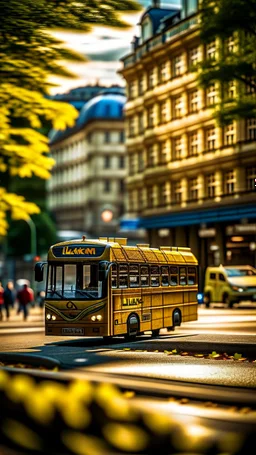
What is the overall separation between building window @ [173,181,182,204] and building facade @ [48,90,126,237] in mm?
50463

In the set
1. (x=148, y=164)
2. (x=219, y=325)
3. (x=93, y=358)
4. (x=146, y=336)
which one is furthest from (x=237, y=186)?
(x=93, y=358)

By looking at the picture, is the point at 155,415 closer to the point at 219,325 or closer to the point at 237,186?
the point at 219,325

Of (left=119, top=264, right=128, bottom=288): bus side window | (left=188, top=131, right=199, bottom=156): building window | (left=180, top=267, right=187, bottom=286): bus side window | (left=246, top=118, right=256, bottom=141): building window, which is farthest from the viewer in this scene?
(left=188, top=131, right=199, bottom=156): building window

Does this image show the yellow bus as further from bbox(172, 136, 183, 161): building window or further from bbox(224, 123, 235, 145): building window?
bbox(172, 136, 183, 161): building window

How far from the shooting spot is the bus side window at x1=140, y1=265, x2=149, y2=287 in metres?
27.5

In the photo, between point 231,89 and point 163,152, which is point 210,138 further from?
point 163,152

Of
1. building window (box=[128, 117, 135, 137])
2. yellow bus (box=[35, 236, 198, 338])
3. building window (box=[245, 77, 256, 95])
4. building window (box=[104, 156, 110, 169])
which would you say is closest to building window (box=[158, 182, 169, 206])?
building window (box=[128, 117, 135, 137])

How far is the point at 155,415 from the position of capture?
1216 centimetres

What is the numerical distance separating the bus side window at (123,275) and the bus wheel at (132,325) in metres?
0.85

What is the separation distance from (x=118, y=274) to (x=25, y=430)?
48.0ft

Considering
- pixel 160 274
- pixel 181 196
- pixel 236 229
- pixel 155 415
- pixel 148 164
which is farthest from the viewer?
pixel 148 164

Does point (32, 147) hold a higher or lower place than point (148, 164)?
lower

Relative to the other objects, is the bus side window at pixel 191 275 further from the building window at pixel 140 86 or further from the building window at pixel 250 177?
the building window at pixel 140 86

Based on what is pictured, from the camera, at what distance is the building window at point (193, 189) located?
62.9 metres
